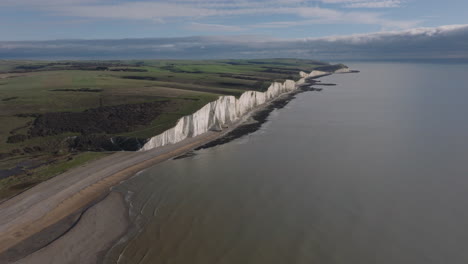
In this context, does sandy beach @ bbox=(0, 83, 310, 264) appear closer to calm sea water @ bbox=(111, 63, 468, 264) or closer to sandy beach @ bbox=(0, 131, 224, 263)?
sandy beach @ bbox=(0, 131, 224, 263)

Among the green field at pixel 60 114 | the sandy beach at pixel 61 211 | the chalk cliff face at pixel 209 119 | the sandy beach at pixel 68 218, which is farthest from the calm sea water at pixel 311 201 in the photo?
the green field at pixel 60 114

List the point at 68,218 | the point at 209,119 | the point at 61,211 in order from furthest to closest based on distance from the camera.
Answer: the point at 209,119 → the point at 61,211 → the point at 68,218

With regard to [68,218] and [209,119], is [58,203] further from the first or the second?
[209,119]

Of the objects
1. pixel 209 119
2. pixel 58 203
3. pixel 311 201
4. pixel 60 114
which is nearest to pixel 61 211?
pixel 58 203

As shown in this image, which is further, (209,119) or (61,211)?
(209,119)

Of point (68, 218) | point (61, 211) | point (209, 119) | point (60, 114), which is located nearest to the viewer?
point (68, 218)

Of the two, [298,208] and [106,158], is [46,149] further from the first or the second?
[298,208]
